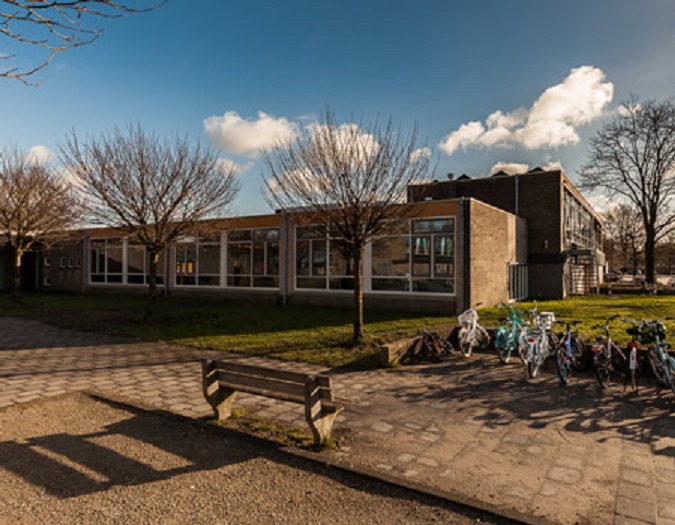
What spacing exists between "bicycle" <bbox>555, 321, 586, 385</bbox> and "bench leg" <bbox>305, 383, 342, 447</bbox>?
466 cm

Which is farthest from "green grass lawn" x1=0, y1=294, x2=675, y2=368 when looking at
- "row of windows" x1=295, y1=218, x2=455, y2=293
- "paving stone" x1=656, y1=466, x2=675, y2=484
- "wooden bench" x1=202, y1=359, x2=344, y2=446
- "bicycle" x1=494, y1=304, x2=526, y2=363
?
"paving stone" x1=656, y1=466, x2=675, y2=484

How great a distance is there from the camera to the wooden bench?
4.66m

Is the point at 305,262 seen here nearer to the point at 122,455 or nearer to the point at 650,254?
the point at 122,455

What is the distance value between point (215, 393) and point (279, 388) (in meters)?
1.16

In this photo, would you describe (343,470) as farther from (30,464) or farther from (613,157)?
(613,157)

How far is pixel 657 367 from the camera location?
7066 millimetres

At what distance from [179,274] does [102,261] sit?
672 centimetres

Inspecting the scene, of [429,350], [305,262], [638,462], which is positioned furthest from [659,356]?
[305,262]

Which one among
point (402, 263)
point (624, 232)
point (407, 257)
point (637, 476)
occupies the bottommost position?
point (637, 476)

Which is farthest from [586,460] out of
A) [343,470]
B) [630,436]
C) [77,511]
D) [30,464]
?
[30,464]

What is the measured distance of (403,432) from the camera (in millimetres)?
5391

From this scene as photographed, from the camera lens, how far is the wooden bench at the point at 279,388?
466 cm

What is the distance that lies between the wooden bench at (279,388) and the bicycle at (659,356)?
5258 millimetres

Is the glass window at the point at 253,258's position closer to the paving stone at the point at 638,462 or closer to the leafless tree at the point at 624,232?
the paving stone at the point at 638,462
